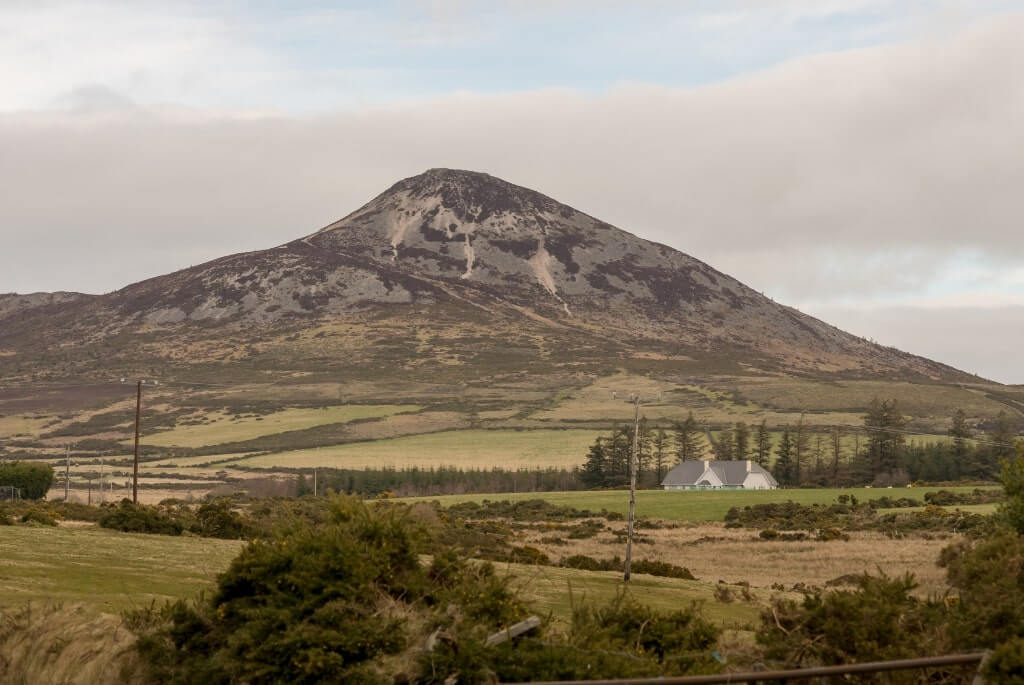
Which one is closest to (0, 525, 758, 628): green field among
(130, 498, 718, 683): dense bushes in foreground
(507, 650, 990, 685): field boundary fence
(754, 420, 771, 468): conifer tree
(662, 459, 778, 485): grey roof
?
(130, 498, 718, 683): dense bushes in foreground

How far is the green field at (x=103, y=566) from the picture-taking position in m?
27.5

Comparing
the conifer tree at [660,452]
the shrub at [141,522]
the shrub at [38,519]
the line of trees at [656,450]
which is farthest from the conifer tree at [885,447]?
the shrub at [38,519]

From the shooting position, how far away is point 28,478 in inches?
4112

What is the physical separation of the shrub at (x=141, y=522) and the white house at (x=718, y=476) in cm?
9539

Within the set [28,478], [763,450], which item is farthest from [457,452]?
[28,478]

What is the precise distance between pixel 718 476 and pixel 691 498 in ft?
81.9

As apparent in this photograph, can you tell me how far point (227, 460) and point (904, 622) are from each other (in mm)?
173143

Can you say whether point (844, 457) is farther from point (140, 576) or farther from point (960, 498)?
point (140, 576)

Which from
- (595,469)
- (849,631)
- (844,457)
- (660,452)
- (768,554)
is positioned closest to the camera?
(849,631)

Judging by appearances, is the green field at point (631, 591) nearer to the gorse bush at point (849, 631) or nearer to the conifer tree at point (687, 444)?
the gorse bush at point (849, 631)

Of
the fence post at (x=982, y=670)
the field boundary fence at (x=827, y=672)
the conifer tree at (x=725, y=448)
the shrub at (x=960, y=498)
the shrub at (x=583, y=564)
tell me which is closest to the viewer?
the field boundary fence at (x=827, y=672)

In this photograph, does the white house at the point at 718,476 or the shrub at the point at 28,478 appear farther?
the white house at the point at 718,476

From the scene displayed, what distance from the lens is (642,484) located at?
6166 inches

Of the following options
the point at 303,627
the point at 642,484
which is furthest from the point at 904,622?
the point at 642,484
